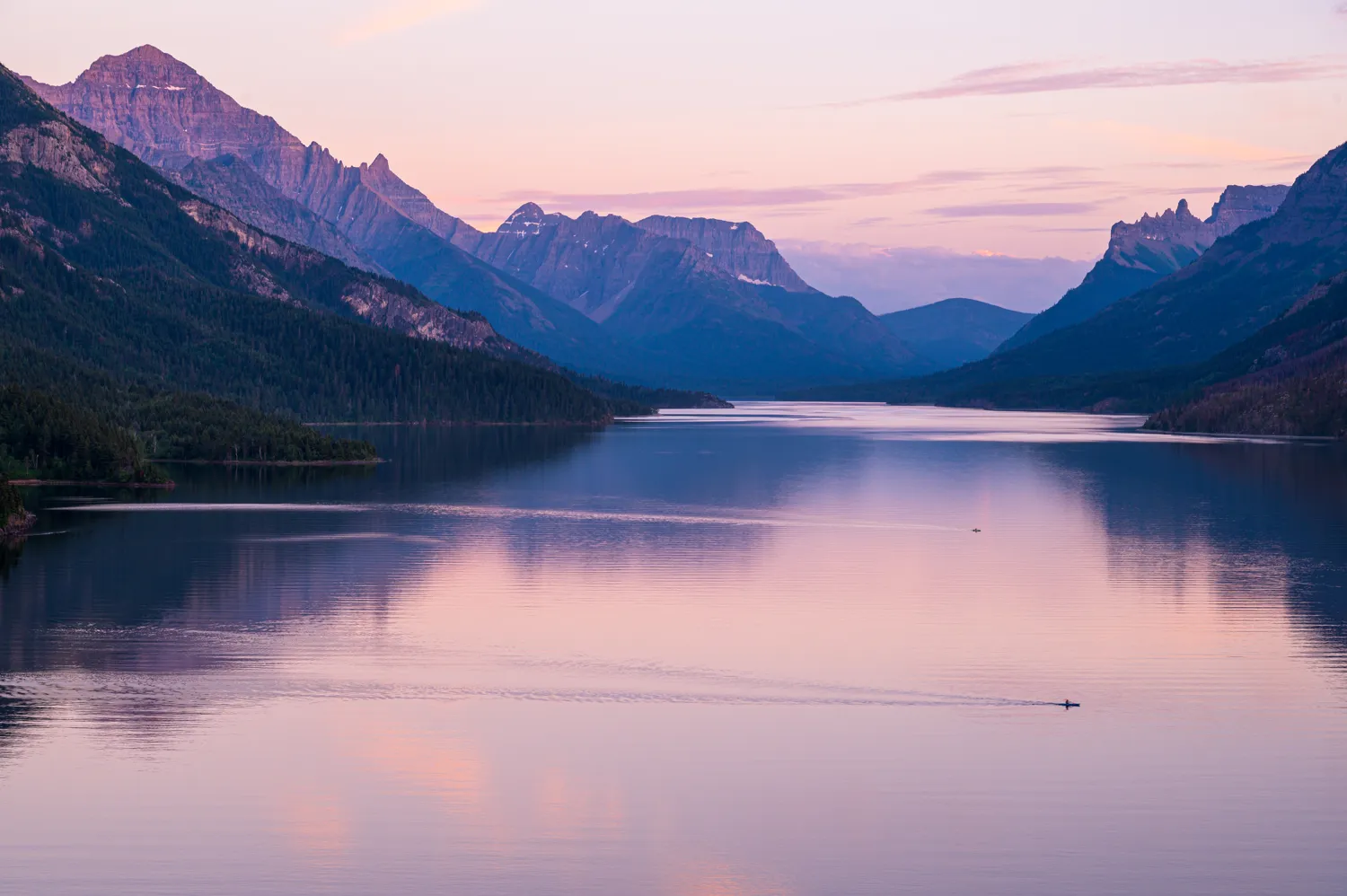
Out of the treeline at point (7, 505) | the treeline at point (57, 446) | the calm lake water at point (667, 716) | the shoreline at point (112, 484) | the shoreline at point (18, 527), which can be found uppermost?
the treeline at point (57, 446)

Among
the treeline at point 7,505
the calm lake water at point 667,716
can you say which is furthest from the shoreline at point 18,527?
the calm lake water at point 667,716

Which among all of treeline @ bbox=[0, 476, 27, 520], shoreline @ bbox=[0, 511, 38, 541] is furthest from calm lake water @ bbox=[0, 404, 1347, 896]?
treeline @ bbox=[0, 476, 27, 520]

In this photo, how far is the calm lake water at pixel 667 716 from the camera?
39062 millimetres

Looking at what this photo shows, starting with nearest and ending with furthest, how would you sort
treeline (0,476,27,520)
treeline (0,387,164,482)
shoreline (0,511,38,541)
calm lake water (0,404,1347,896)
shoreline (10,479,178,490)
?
1. calm lake water (0,404,1347,896)
2. shoreline (0,511,38,541)
3. treeline (0,476,27,520)
4. shoreline (10,479,178,490)
5. treeline (0,387,164,482)

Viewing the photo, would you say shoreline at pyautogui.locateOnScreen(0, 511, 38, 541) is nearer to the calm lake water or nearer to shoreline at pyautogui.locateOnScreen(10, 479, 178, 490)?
the calm lake water

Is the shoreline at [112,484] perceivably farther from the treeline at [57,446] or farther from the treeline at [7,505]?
the treeline at [7,505]

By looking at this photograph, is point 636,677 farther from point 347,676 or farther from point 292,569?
point 292,569

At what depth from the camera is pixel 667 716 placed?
176 ft

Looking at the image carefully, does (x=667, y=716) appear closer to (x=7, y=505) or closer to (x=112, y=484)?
(x=7, y=505)

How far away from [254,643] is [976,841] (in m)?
35.0

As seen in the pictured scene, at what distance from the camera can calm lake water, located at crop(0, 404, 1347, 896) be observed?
39.1 metres

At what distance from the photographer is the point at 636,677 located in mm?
60094

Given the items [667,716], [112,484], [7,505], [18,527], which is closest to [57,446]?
[112,484]

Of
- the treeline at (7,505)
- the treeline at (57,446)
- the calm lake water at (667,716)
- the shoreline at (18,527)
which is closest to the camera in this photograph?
the calm lake water at (667,716)
